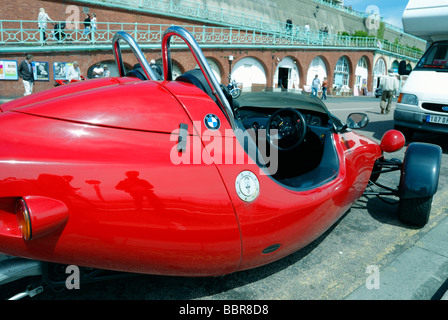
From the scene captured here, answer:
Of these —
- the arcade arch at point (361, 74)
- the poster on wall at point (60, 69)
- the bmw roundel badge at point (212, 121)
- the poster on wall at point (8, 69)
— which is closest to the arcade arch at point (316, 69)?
the arcade arch at point (361, 74)

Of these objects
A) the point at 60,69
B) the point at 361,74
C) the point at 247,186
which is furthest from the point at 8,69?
the point at 361,74

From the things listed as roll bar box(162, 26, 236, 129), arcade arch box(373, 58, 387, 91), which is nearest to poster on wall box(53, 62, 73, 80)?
roll bar box(162, 26, 236, 129)

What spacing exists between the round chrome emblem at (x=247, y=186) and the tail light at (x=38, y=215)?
2.61 feet

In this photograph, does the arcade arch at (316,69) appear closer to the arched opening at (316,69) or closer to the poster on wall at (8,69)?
the arched opening at (316,69)

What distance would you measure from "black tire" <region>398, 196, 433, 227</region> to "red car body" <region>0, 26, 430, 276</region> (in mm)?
1616

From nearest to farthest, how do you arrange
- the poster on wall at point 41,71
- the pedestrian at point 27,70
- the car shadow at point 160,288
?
the car shadow at point 160,288, the pedestrian at point 27,70, the poster on wall at point 41,71

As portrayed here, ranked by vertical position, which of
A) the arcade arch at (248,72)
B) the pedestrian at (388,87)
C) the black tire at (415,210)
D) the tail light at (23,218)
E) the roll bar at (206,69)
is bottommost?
the black tire at (415,210)

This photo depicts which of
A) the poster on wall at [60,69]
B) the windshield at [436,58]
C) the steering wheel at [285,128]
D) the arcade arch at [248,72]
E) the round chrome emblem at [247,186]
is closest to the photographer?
the round chrome emblem at [247,186]

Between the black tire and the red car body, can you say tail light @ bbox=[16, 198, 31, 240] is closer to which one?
the red car body

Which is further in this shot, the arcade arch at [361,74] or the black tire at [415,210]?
the arcade arch at [361,74]

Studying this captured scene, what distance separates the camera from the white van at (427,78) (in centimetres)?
597

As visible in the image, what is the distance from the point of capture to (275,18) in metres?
36.4

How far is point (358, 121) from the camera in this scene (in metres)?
3.05

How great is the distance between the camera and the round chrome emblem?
1.68 meters
